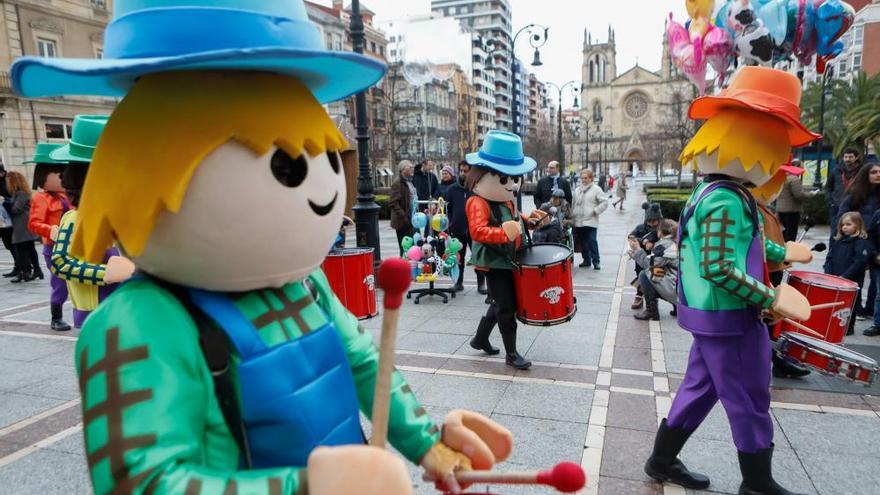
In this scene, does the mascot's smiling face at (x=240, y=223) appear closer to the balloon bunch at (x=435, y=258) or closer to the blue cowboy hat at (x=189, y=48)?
the blue cowboy hat at (x=189, y=48)

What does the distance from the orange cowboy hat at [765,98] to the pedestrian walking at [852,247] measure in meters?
3.77

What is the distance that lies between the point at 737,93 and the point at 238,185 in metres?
2.49

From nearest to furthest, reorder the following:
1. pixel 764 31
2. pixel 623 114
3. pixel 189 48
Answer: pixel 189 48 < pixel 764 31 < pixel 623 114

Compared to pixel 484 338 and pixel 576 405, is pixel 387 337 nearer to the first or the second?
pixel 576 405

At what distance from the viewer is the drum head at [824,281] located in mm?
3735

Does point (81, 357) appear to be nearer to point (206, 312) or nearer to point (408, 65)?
point (206, 312)

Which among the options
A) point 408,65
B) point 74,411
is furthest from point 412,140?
point 74,411

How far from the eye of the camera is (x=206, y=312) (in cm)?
123

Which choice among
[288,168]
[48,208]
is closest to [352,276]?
[48,208]

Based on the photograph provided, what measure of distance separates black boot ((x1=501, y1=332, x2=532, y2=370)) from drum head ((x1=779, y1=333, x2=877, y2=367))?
6.41 feet

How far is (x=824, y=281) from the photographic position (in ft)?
12.7

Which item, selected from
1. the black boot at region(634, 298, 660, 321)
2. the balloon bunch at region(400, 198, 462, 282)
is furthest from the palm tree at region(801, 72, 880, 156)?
the balloon bunch at region(400, 198, 462, 282)

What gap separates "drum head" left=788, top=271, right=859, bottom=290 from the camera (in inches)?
147

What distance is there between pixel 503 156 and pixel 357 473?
3689mm
